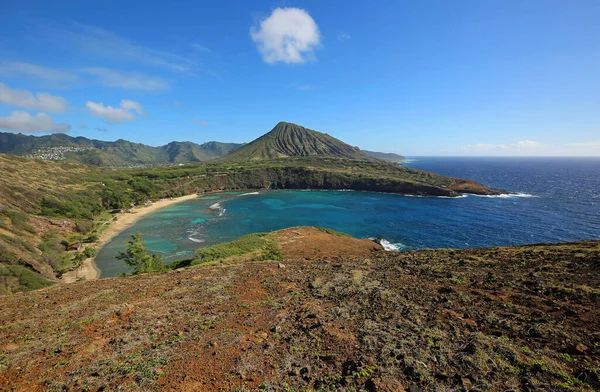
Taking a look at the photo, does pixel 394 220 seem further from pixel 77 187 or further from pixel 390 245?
pixel 77 187

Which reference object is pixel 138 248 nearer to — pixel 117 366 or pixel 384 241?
pixel 117 366

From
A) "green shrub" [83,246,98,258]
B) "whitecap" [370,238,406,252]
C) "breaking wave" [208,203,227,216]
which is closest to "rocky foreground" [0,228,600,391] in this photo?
"whitecap" [370,238,406,252]

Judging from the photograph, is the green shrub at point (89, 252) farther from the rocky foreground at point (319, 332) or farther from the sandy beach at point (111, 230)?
the rocky foreground at point (319, 332)

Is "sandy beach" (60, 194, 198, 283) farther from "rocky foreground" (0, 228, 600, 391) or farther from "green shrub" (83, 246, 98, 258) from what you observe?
"rocky foreground" (0, 228, 600, 391)

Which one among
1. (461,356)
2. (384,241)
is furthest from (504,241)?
(461,356)

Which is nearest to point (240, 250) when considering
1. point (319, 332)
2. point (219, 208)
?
point (319, 332)

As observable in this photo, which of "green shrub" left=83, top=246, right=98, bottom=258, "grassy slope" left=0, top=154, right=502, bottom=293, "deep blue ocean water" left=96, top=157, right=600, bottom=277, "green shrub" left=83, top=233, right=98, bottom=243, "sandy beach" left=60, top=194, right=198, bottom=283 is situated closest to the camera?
"sandy beach" left=60, top=194, right=198, bottom=283

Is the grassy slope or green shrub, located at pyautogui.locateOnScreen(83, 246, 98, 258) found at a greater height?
the grassy slope
